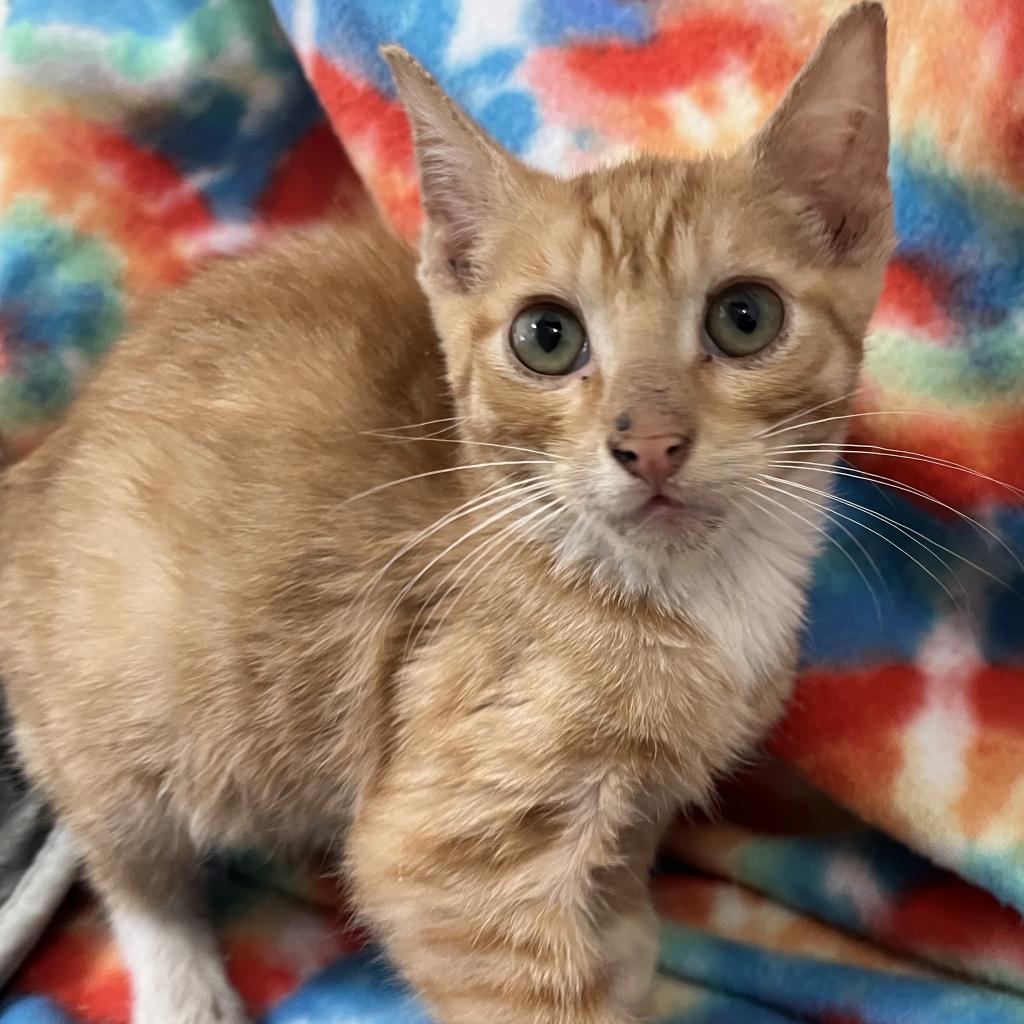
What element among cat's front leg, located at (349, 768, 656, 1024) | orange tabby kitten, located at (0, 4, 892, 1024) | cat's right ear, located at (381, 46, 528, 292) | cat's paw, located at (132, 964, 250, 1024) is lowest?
cat's paw, located at (132, 964, 250, 1024)

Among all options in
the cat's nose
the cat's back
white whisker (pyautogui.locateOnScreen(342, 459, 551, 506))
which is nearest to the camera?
the cat's nose

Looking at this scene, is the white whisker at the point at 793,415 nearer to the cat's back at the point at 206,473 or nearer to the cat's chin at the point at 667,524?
the cat's chin at the point at 667,524

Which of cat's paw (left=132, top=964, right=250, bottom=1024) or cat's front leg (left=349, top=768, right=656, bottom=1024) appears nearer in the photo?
cat's front leg (left=349, top=768, right=656, bottom=1024)

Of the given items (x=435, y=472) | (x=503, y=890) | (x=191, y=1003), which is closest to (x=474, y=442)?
(x=435, y=472)

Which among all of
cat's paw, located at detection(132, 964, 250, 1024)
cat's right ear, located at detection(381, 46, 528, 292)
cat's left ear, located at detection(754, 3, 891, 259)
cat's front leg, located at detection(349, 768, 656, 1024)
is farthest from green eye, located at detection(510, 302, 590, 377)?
cat's paw, located at detection(132, 964, 250, 1024)

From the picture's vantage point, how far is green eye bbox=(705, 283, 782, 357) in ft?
3.15

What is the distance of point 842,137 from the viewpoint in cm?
100

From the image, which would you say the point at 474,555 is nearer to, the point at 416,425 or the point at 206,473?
the point at 416,425

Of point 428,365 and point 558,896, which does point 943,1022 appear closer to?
point 558,896

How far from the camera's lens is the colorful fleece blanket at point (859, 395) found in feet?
3.90

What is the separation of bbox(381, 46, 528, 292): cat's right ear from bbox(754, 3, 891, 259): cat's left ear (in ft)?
0.86

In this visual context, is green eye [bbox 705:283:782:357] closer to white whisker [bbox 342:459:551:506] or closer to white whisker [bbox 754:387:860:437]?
white whisker [bbox 754:387:860:437]

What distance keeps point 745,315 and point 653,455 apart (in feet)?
0.62

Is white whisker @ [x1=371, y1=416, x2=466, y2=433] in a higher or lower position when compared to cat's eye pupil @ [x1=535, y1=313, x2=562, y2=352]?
lower
